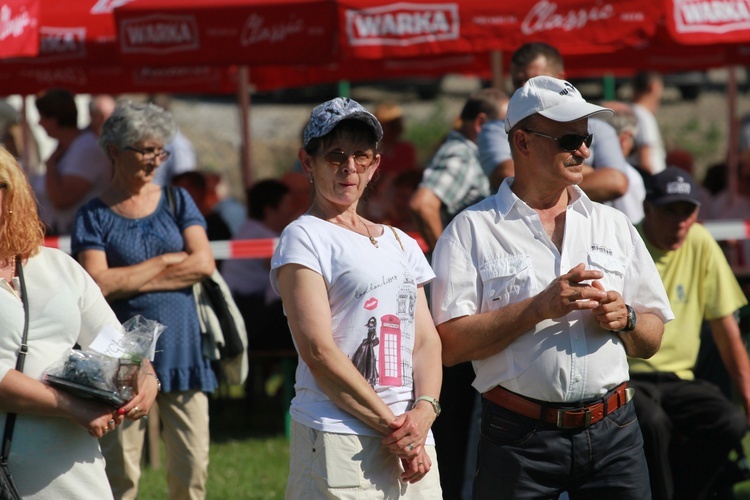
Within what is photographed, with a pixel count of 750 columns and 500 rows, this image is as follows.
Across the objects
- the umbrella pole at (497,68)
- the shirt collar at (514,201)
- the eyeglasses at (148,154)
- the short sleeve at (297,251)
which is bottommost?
the short sleeve at (297,251)

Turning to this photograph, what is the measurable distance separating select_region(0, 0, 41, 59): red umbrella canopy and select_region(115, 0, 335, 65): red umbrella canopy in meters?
1.25

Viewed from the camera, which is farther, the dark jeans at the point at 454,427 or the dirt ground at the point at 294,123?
the dirt ground at the point at 294,123

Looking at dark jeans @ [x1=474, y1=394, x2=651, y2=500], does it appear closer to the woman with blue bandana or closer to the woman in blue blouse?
the woman with blue bandana

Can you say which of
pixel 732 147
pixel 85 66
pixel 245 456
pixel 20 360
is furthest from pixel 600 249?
pixel 732 147

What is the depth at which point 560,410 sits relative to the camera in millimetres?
3488

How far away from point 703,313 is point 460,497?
5.04ft

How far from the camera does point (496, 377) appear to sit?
11.8ft

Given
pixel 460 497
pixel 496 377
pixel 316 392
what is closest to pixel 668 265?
pixel 460 497

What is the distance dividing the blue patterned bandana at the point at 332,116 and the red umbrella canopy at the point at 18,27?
2.78 meters

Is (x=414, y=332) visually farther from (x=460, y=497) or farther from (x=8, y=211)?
(x=460, y=497)

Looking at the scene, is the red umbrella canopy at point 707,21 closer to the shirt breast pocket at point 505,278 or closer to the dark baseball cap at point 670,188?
the dark baseball cap at point 670,188

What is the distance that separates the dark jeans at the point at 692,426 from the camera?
5203 millimetres

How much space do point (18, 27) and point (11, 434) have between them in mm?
3107

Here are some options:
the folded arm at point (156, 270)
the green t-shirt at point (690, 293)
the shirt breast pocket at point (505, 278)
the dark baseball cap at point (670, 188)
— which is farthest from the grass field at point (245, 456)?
the shirt breast pocket at point (505, 278)
